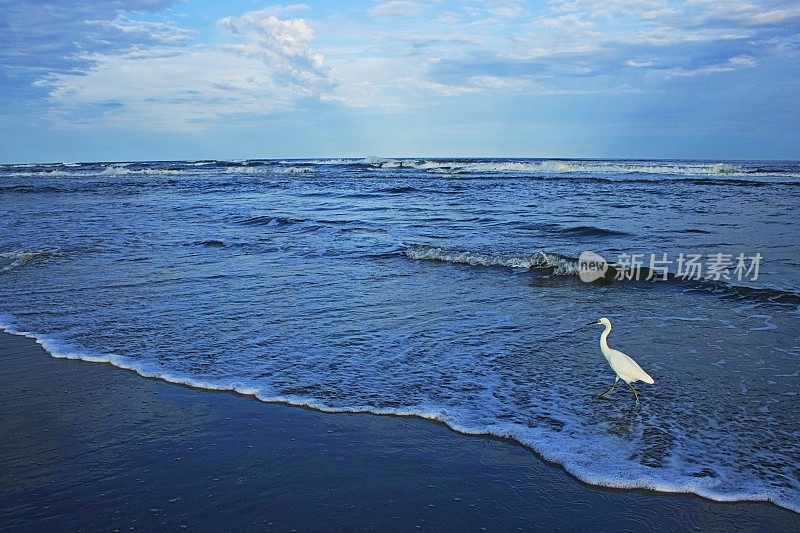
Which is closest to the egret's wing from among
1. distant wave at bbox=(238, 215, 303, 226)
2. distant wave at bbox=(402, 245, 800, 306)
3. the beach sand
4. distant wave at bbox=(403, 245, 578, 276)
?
the beach sand

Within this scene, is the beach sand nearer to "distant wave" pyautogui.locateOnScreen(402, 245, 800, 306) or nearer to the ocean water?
the ocean water

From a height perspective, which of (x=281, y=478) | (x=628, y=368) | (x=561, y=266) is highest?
(x=628, y=368)

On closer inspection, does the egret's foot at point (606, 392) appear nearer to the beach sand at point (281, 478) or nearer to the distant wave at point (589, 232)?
the beach sand at point (281, 478)

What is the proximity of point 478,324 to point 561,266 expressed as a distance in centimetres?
383

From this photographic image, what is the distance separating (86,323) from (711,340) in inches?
268

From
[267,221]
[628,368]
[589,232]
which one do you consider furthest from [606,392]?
[267,221]

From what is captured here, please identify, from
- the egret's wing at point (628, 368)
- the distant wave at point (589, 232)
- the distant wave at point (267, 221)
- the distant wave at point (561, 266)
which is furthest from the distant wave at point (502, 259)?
the distant wave at point (267, 221)

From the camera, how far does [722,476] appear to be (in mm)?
3844

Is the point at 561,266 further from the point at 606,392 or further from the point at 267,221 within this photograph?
the point at 267,221

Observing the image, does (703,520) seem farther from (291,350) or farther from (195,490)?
(291,350)

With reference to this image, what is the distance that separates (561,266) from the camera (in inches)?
417

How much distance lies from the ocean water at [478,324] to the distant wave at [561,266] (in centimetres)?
4

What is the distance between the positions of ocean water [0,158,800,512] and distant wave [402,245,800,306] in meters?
0.04

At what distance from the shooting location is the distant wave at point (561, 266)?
8297mm
